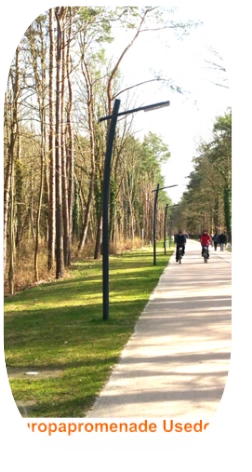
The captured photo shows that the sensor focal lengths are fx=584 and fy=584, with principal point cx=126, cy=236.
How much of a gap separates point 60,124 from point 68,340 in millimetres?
8400

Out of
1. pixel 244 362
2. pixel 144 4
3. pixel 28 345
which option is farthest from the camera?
pixel 28 345

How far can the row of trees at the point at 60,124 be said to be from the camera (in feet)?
19.2

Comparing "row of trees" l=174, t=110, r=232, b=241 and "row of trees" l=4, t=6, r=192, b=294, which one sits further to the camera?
"row of trees" l=4, t=6, r=192, b=294

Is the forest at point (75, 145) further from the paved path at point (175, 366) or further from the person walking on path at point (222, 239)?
the paved path at point (175, 366)

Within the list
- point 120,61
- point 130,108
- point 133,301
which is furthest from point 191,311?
point 120,61

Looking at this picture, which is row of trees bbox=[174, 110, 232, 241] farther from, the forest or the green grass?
the green grass

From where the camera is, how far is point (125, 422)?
3980 millimetres

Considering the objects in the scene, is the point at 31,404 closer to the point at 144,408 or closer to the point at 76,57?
the point at 144,408

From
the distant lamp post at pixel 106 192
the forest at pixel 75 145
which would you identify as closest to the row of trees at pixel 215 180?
the forest at pixel 75 145

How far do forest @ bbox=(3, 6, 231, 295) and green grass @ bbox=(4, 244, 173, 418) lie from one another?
51.9 inches

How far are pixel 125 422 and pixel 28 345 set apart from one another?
2.45 meters

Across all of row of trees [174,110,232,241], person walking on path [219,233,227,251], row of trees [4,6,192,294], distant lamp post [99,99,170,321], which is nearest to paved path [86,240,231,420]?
person walking on path [219,233,227,251]

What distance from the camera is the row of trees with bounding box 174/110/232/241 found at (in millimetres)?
4688

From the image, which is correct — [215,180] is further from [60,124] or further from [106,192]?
[60,124]
